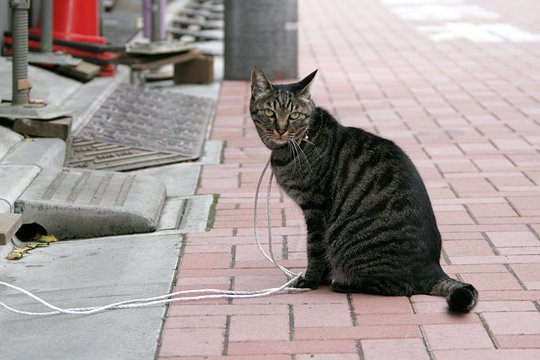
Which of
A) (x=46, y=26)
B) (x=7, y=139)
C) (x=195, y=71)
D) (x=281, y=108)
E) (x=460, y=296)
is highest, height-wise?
(x=46, y=26)

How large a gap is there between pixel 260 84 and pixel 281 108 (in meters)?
0.16

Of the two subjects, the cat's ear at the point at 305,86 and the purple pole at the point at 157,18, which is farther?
the purple pole at the point at 157,18

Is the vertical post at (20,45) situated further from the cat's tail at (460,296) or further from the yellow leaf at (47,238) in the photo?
the cat's tail at (460,296)

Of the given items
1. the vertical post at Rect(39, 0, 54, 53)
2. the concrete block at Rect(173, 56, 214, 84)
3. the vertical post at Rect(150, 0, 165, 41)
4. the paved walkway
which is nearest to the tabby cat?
the paved walkway

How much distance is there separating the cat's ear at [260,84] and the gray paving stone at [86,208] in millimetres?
1193

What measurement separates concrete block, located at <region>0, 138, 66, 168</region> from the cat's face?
1.95 m

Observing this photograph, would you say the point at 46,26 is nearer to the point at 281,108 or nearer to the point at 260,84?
the point at 260,84

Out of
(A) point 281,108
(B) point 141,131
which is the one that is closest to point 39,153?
(B) point 141,131

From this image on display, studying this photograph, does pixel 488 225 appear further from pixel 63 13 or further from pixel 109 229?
pixel 63 13

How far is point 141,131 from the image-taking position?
752 centimetres

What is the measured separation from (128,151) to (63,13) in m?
2.77

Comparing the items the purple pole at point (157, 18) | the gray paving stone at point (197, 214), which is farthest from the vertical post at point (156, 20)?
the gray paving stone at point (197, 214)

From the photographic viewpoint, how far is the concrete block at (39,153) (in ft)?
19.7

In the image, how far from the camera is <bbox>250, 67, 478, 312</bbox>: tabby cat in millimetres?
4242
